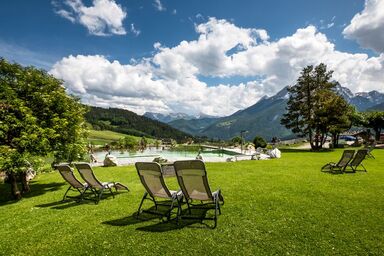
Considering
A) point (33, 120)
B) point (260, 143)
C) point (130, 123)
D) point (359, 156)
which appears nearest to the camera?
point (33, 120)

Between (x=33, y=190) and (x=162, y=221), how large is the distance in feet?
23.5

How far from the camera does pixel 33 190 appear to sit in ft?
33.7

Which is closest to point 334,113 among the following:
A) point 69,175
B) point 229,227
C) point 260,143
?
point 260,143

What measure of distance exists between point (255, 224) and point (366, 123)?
140 ft

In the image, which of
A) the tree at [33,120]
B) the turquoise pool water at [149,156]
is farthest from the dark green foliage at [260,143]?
the tree at [33,120]

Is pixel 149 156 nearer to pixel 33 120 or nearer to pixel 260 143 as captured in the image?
pixel 33 120

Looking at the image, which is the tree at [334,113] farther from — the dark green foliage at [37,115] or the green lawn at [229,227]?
the dark green foliage at [37,115]

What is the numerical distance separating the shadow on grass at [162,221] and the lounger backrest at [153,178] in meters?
0.51

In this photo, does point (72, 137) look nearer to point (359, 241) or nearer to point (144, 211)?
point (144, 211)

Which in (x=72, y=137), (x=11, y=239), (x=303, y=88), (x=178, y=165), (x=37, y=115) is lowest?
(x=11, y=239)

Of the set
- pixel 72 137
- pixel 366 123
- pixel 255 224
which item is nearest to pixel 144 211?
pixel 255 224

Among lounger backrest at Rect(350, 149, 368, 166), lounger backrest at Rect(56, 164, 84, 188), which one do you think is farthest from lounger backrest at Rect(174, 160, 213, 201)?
lounger backrest at Rect(350, 149, 368, 166)

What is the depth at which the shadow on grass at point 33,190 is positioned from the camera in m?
8.84

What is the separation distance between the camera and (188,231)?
16.4 ft
